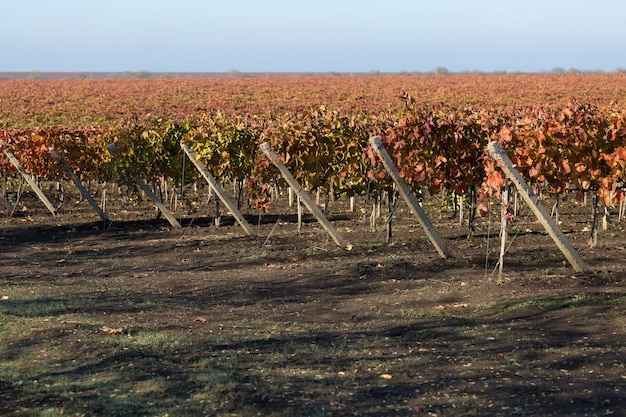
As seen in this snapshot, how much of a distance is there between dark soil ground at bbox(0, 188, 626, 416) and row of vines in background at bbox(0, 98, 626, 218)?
98 centimetres

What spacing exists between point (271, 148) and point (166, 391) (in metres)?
8.76

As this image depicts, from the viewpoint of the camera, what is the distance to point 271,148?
15102 millimetres

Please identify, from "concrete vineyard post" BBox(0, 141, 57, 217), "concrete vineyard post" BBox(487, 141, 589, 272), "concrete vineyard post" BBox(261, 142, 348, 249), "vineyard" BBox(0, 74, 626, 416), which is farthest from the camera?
"concrete vineyard post" BBox(0, 141, 57, 217)

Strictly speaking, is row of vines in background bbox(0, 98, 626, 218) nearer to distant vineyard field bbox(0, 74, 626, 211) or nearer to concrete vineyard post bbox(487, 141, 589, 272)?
distant vineyard field bbox(0, 74, 626, 211)

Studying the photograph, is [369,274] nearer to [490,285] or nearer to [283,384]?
[490,285]

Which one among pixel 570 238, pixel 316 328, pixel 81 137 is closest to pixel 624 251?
pixel 570 238

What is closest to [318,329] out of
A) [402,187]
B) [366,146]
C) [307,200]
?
[402,187]

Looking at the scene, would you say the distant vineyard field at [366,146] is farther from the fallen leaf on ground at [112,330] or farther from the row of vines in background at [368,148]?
the fallen leaf on ground at [112,330]

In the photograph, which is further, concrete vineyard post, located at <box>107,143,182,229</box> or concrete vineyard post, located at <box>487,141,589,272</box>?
concrete vineyard post, located at <box>107,143,182,229</box>

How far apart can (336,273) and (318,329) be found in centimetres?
310

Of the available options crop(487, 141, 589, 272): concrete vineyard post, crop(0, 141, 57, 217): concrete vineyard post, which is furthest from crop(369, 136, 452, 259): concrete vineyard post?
crop(0, 141, 57, 217): concrete vineyard post

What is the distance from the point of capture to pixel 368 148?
40.4 feet

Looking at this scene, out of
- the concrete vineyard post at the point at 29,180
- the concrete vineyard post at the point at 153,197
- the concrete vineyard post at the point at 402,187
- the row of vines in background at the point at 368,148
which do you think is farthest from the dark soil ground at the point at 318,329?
the concrete vineyard post at the point at 29,180

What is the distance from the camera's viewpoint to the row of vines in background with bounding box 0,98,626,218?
11289mm
